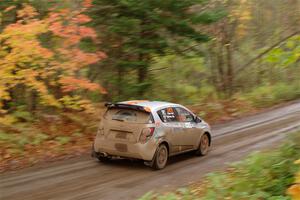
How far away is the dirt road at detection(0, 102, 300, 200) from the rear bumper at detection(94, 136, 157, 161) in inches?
17.0

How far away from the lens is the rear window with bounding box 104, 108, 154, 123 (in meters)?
11.8

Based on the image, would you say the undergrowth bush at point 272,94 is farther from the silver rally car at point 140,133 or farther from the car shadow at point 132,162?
the silver rally car at point 140,133

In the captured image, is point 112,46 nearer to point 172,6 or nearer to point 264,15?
point 172,6

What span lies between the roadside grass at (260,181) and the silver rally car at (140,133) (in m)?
2.32

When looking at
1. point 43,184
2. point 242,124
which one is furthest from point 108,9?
point 43,184

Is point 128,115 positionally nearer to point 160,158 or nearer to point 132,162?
point 160,158

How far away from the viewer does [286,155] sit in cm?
855

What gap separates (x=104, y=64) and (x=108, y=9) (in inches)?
102

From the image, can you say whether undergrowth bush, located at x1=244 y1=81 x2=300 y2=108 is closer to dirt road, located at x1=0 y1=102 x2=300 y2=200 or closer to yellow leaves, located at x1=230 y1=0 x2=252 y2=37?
yellow leaves, located at x1=230 y1=0 x2=252 y2=37

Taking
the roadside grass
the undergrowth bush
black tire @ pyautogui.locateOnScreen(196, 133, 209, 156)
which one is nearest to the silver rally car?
black tire @ pyautogui.locateOnScreen(196, 133, 209, 156)

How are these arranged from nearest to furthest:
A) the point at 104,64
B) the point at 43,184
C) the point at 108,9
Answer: the point at 43,184
the point at 108,9
the point at 104,64

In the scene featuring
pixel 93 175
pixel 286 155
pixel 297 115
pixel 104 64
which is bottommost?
pixel 297 115

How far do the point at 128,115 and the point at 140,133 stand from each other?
66 centimetres

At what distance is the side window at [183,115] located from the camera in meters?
13.2
